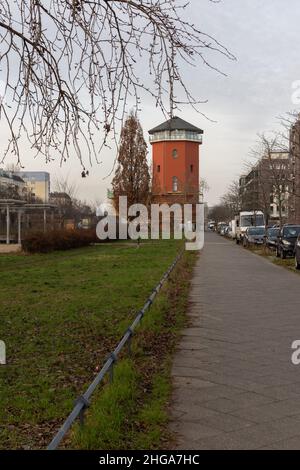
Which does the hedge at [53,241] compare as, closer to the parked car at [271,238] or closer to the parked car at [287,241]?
the parked car at [271,238]

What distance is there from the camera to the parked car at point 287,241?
29.3m

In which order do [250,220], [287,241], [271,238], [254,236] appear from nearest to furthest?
[287,241] < [271,238] < [254,236] < [250,220]

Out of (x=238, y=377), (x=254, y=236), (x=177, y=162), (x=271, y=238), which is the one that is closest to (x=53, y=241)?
(x=271, y=238)

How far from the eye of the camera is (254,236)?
152 feet

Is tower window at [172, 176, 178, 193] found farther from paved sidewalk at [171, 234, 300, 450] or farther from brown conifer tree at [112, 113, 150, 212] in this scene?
paved sidewalk at [171, 234, 300, 450]

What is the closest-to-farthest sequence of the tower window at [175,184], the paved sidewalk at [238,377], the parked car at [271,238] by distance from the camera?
the paved sidewalk at [238,377] < the parked car at [271,238] < the tower window at [175,184]

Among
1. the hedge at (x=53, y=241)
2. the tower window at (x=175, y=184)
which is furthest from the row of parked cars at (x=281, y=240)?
the tower window at (x=175, y=184)

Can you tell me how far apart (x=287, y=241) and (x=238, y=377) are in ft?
78.4

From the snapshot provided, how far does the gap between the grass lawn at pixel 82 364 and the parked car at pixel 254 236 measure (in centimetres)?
3139

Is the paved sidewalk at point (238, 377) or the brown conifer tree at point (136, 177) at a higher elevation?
the brown conifer tree at point (136, 177)

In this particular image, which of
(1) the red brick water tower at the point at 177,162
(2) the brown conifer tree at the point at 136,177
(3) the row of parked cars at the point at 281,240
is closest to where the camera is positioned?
(3) the row of parked cars at the point at 281,240

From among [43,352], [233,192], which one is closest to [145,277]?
[43,352]

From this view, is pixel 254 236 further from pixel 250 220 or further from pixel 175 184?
pixel 175 184
